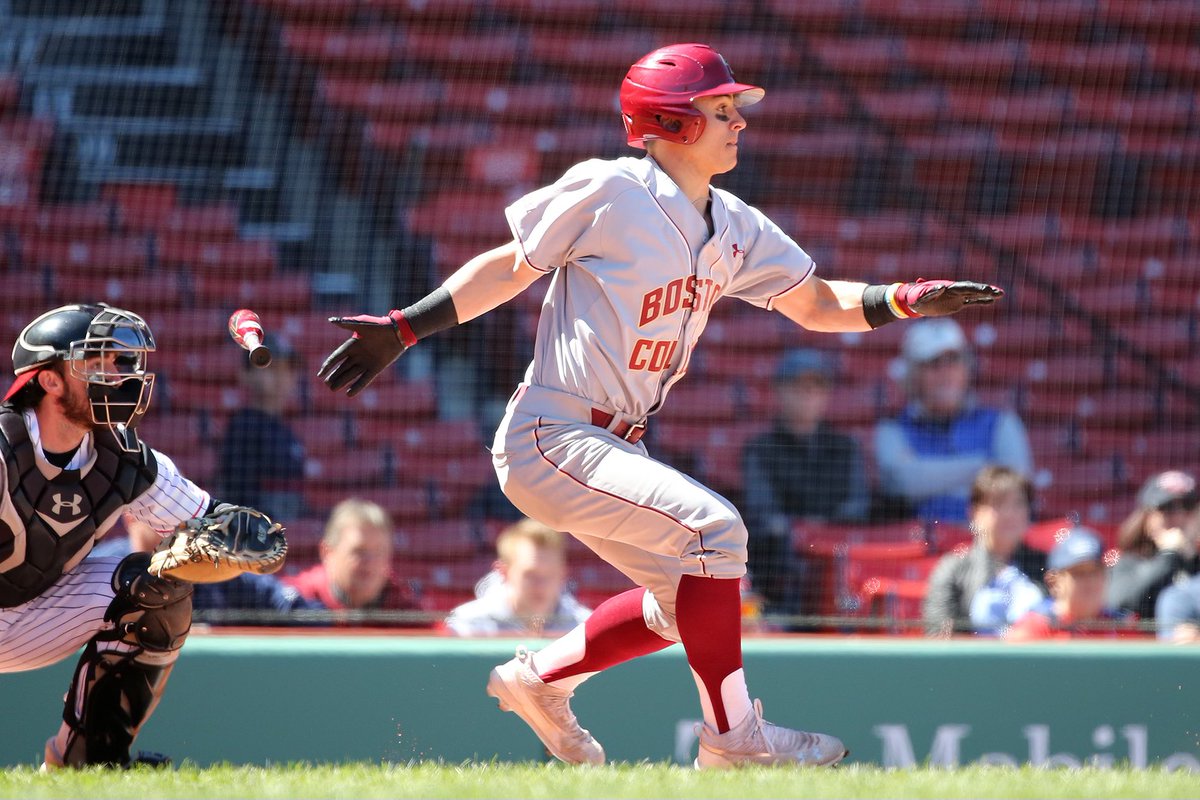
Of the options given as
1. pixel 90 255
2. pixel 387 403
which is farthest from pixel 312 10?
pixel 387 403

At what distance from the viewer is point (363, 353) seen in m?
3.03

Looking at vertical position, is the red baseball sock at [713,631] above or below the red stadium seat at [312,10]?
below

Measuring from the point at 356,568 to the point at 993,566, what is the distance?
203cm

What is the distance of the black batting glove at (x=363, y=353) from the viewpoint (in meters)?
3.02

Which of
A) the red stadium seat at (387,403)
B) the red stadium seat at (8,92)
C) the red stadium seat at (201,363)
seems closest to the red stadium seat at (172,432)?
the red stadium seat at (201,363)

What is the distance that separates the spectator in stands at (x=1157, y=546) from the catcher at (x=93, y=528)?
9.43ft

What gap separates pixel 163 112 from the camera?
7.48 m

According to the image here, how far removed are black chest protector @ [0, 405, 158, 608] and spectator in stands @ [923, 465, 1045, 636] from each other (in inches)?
96.5

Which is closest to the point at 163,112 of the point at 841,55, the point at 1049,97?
the point at 841,55

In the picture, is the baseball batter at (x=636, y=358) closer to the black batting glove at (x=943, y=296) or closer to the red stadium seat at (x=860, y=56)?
the black batting glove at (x=943, y=296)

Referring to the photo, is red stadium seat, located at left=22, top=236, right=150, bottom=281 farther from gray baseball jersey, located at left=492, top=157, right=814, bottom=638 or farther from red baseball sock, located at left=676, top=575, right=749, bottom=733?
red baseball sock, located at left=676, top=575, right=749, bottom=733

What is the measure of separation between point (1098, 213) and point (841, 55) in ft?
5.14

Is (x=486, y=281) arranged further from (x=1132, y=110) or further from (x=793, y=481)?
(x=1132, y=110)

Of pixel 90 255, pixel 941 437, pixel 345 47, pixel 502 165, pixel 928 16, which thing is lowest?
pixel 941 437
